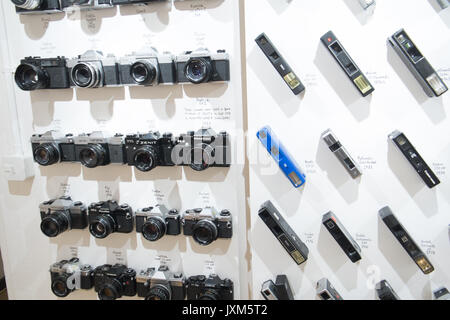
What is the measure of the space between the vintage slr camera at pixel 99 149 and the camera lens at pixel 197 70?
1.75 ft

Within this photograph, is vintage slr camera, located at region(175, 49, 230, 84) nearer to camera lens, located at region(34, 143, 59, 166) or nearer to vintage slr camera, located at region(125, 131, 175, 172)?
vintage slr camera, located at region(125, 131, 175, 172)

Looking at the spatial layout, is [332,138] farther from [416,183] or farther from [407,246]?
[407,246]

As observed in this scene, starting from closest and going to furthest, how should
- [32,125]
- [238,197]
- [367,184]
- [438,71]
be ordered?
[438,71] → [367,184] → [238,197] → [32,125]

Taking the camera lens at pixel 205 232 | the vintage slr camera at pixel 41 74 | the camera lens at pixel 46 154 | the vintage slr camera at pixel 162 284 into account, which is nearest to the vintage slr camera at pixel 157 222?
the camera lens at pixel 205 232

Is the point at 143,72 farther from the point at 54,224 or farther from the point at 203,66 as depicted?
the point at 54,224

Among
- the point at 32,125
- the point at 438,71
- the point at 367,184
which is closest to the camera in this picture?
the point at 438,71

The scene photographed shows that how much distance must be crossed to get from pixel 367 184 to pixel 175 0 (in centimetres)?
139

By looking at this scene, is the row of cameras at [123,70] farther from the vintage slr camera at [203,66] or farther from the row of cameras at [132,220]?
the row of cameras at [132,220]

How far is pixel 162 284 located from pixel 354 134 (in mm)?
1341

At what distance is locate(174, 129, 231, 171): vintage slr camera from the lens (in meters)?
1.74

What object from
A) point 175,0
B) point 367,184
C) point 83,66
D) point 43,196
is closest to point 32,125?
point 43,196

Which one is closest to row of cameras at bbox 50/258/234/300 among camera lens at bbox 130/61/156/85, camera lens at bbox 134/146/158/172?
camera lens at bbox 134/146/158/172

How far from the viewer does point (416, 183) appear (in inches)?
66.8

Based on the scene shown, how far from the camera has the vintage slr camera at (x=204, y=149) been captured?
1738 mm
